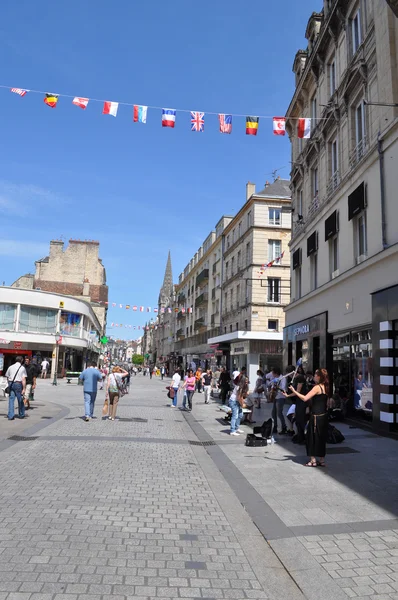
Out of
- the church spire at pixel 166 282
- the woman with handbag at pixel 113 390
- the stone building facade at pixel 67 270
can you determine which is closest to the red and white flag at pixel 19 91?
the woman with handbag at pixel 113 390

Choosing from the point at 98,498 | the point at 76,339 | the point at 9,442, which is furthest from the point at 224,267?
the point at 98,498

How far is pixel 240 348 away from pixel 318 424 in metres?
26.8

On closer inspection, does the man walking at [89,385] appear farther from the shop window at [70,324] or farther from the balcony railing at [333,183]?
the shop window at [70,324]

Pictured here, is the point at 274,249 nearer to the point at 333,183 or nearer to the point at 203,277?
the point at 203,277

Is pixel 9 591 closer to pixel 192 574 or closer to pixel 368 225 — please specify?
pixel 192 574

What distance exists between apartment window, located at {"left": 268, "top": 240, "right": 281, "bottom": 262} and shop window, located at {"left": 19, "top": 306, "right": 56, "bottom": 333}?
19.6m

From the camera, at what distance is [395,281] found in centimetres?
1085

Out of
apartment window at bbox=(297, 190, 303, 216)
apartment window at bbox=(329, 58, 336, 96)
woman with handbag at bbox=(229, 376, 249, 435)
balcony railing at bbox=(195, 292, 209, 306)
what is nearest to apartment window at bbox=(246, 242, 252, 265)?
apartment window at bbox=(297, 190, 303, 216)

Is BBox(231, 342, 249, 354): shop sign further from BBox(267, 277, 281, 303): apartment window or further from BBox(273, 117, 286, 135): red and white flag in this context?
BBox(273, 117, 286, 135): red and white flag

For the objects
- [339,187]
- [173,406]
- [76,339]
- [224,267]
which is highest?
[224,267]

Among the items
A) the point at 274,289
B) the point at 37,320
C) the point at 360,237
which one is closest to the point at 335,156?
the point at 360,237

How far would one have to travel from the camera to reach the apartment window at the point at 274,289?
112 ft

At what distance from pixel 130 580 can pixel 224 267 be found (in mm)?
41383

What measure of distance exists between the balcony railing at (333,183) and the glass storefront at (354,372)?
5.02 metres
